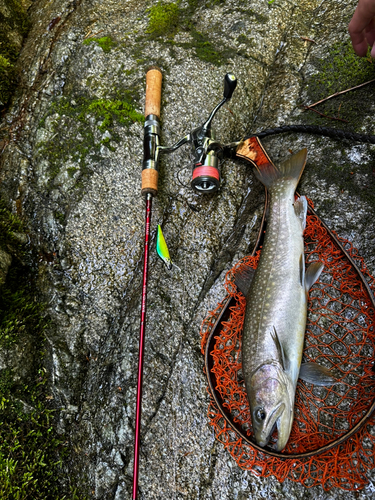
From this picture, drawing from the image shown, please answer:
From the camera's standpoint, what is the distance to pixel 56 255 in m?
4.14

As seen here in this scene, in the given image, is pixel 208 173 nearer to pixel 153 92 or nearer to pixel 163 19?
pixel 153 92

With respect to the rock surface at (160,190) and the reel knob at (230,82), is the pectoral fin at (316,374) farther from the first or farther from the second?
the reel knob at (230,82)

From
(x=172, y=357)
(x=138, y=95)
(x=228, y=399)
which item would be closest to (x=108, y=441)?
(x=172, y=357)

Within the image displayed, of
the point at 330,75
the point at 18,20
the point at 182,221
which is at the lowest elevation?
the point at 182,221

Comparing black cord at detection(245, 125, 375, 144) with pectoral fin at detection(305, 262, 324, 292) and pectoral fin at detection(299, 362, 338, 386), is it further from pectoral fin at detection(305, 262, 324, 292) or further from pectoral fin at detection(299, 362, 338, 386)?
pectoral fin at detection(299, 362, 338, 386)

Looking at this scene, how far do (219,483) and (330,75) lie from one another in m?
5.11

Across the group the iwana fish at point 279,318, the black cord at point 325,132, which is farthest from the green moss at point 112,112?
the iwana fish at point 279,318

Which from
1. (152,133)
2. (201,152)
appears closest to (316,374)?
(201,152)

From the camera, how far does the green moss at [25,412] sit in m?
3.11

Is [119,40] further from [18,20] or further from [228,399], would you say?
[228,399]

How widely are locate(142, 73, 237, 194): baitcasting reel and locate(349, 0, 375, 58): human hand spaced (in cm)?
134

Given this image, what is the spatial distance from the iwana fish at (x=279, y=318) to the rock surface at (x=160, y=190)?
52 cm

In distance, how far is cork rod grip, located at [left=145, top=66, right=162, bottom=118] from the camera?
14.0 ft

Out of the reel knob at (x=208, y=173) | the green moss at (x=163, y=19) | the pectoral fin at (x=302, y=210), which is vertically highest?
the green moss at (x=163, y=19)
